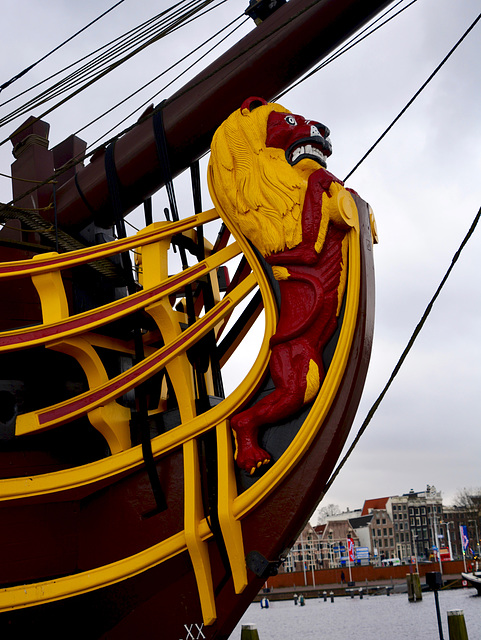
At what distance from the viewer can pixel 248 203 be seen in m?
4.43

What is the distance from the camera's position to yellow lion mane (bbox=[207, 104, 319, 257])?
4289 millimetres

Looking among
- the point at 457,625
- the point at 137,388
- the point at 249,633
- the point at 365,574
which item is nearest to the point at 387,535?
the point at 365,574

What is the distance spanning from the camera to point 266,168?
4438 millimetres

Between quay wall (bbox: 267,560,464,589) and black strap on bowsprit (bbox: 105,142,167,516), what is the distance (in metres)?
38.3

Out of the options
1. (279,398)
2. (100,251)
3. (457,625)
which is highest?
(100,251)

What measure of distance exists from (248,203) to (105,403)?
1.64 metres

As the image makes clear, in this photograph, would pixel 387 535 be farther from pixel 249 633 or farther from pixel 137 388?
pixel 137 388

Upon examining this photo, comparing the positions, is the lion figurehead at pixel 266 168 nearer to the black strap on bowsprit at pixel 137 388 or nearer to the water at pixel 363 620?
the black strap on bowsprit at pixel 137 388

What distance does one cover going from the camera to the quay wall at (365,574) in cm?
4078

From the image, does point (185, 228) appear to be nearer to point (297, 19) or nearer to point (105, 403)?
point (105, 403)

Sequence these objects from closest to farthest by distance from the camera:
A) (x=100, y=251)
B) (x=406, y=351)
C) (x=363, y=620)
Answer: (x=406, y=351)
(x=100, y=251)
(x=363, y=620)

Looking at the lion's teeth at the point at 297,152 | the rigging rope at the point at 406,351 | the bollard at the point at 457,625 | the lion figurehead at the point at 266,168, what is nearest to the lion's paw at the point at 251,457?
the rigging rope at the point at 406,351

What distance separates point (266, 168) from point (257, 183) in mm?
114

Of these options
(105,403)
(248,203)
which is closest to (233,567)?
(105,403)
